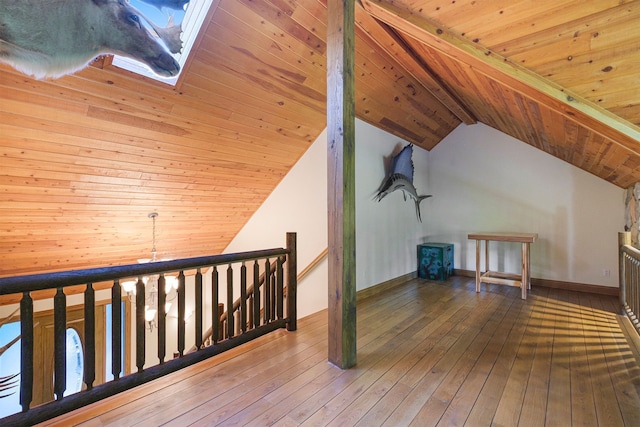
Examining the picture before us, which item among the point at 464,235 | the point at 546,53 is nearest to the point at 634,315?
the point at 464,235

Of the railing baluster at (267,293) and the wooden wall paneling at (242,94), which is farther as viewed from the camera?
the railing baluster at (267,293)

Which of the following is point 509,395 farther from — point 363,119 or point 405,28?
point 363,119

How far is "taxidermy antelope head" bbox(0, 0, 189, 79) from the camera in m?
1.64

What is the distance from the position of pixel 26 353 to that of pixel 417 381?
2.28 metres

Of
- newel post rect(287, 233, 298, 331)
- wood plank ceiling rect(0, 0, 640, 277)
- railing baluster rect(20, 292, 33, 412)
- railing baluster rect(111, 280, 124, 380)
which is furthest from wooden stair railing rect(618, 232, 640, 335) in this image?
railing baluster rect(20, 292, 33, 412)

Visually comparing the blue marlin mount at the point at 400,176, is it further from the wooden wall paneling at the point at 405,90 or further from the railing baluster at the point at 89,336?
the railing baluster at the point at 89,336

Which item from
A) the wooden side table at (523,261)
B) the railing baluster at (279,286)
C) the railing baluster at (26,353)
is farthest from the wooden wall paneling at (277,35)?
the wooden side table at (523,261)

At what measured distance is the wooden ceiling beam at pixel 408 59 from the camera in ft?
8.65

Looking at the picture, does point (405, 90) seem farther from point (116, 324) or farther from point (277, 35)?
point (116, 324)

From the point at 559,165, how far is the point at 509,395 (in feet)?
12.7

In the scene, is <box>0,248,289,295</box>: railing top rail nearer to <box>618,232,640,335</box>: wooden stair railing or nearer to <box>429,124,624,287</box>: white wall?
<box>618,232,640,335</box>: wooden stair railing

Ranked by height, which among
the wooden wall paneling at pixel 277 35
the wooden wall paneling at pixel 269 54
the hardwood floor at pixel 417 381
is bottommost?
the hardwood floor at pixel 417 381

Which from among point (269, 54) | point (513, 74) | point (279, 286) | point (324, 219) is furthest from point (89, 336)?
point (513, 74)

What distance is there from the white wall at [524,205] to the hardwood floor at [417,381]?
4.55ft
